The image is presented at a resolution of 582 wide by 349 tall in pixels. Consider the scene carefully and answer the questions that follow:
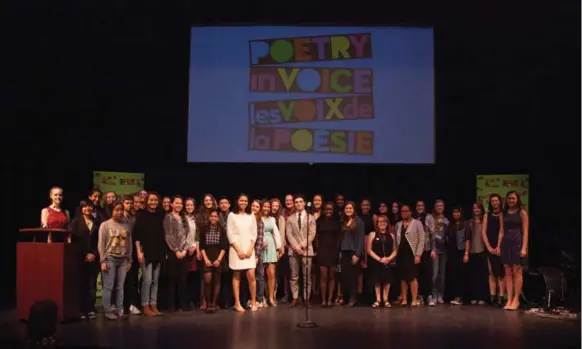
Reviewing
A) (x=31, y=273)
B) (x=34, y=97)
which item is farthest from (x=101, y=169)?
(x=31, y=273)

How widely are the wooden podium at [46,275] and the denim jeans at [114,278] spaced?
0.44 m

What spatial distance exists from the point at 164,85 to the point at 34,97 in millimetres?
1831

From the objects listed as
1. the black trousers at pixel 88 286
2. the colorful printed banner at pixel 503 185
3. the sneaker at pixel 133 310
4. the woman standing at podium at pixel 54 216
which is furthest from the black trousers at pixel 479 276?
the woman standing at podium at pixel 54 216

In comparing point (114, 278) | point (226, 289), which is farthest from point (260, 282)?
point (114, 278)

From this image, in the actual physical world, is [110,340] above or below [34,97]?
below

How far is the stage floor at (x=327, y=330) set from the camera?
512 cm

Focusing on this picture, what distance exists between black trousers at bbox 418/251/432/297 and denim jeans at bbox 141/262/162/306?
333cm

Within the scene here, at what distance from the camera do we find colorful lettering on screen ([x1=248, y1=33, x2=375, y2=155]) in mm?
8414

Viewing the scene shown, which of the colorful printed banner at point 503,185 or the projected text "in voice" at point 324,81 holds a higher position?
the projected text "in voice" at point 324,81

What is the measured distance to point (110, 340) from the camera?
521 cm

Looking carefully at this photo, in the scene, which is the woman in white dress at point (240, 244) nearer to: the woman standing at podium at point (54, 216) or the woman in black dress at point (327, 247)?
the woman in black dress at point (327, 247)

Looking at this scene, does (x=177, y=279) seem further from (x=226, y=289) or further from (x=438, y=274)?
(x=438, y=274)

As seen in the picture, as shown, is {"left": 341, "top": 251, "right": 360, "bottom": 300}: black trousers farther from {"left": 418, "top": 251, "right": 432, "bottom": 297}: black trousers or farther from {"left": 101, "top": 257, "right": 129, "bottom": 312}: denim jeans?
{"left": 101, "top": 257, "right": 129, "bottom": 312}: denim jeans

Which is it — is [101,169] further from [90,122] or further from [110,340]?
[110,340]
